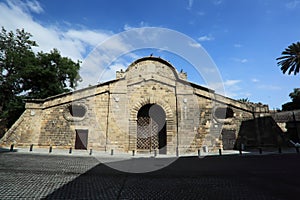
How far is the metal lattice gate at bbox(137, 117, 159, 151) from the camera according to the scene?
15.1 meters

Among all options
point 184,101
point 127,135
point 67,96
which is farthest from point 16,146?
point 184,101

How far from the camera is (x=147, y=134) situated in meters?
15.3

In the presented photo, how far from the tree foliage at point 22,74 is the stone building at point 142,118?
24.6 feet

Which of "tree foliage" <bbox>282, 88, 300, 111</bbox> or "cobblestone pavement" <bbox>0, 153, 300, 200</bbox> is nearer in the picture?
"cobblestone pavement" <bbox>0, 153, 300, 200</bbox>

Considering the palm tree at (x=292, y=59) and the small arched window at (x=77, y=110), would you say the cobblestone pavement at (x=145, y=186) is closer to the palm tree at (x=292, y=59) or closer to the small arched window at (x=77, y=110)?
the small arched window at (x=77, y=110)

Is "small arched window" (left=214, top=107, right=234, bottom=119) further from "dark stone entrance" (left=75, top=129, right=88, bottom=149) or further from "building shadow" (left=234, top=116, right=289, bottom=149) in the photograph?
"dark stone entrance" (left=75, top=129, right=88, bottom=149)

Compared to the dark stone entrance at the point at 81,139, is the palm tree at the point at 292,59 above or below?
above

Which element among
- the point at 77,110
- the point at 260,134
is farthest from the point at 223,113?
the point at 77,110

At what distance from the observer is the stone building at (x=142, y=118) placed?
46.9 ft

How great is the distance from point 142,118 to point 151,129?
1.31 m

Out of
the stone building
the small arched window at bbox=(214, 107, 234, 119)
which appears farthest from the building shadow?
the small arched window at bbox=(214, 107, 234, 119)

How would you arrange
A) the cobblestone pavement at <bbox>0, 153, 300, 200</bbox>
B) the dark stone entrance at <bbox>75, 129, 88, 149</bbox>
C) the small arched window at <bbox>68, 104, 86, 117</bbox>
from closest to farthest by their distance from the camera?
the cobblestone pavement at <bbox>0, 153, 300, 200</bbox> < the dark stone entrance at <bbox>75, 129, 88, 149</bbox> < the small arched window at <bbox>68, 104, 86, 117</bbox>

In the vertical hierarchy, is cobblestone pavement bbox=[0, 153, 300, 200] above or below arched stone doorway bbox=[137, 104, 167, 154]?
below

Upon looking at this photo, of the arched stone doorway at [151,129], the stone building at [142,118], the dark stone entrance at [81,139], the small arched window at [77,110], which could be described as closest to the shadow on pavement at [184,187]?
the stone building at [142,118]
